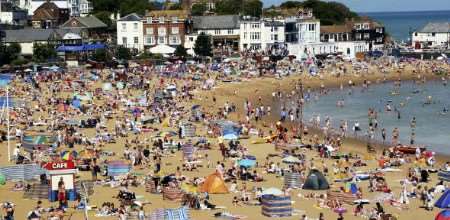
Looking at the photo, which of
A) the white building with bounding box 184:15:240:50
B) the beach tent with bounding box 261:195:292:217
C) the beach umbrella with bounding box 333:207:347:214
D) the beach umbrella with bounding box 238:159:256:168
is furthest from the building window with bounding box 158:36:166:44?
the beach tent with bounding box 261:195:292:217

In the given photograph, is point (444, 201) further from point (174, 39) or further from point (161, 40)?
point (161, 40)

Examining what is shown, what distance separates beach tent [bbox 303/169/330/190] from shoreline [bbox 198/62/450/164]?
11737 mm

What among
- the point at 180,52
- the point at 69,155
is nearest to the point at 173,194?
the point at 69,155

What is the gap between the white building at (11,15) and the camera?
311 feet

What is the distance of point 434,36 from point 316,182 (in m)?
71.6

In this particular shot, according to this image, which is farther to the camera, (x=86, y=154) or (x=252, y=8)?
(x=252, y=8)

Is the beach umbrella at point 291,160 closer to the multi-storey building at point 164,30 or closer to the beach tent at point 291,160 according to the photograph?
the beach tent at point 291,160

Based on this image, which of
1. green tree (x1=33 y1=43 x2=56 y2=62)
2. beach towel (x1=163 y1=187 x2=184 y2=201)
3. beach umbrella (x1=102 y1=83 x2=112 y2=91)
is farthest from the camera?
green tree (x1=33 y1=43 x2=56 y2=62)

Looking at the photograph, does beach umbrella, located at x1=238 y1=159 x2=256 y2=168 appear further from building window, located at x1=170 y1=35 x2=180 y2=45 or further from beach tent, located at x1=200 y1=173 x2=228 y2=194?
building window, located at x1=170 y1=35 x2=180 y2=45

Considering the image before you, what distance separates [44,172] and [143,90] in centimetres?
2812

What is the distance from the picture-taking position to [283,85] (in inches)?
2405

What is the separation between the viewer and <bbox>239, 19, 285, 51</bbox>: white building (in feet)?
256

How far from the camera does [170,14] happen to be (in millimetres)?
80062

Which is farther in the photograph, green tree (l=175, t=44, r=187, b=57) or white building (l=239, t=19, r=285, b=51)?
white building (l=239, t=19, r=285, b=51)
